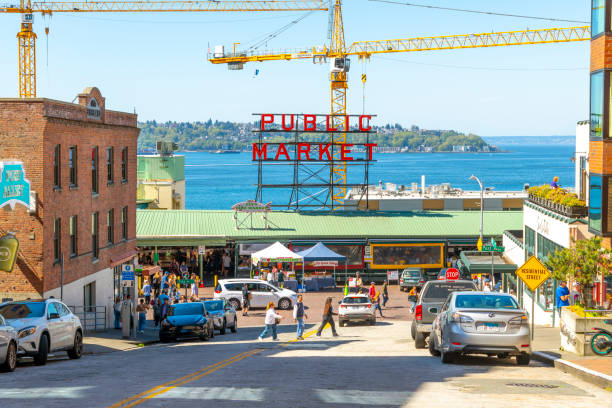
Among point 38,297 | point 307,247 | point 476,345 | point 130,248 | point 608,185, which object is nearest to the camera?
point 476,345

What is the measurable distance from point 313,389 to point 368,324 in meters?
22.4

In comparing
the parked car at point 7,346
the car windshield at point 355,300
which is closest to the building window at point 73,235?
the car windshield at point 355,300

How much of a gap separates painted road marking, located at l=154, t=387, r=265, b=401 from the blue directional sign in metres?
16.1

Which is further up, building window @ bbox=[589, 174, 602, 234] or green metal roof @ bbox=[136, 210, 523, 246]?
building window @ bbox=[589, 174, 602, 234]

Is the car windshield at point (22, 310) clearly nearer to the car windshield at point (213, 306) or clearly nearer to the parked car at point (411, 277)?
the car windshield at point (213, 306)

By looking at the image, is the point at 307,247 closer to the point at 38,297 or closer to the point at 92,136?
the point at 92,136

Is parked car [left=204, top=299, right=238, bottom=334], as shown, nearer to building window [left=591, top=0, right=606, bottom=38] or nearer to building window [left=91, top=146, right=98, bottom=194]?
building window [left=91, top=146, right=98, bottom=194]

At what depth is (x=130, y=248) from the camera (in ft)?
133

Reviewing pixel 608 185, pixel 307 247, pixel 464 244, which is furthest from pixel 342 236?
pixel 608 185

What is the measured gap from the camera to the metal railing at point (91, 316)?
32250 millimetres

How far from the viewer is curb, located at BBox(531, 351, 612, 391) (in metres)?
14.9

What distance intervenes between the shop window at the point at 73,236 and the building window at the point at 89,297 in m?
2.17

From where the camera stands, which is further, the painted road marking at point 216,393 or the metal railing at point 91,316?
the metal railing at point 91,316

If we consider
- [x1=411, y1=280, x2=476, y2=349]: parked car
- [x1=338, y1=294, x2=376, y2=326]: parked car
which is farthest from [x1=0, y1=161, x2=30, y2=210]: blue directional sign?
[x1=338, y1=294, x2=376, y2=326]: parked car
